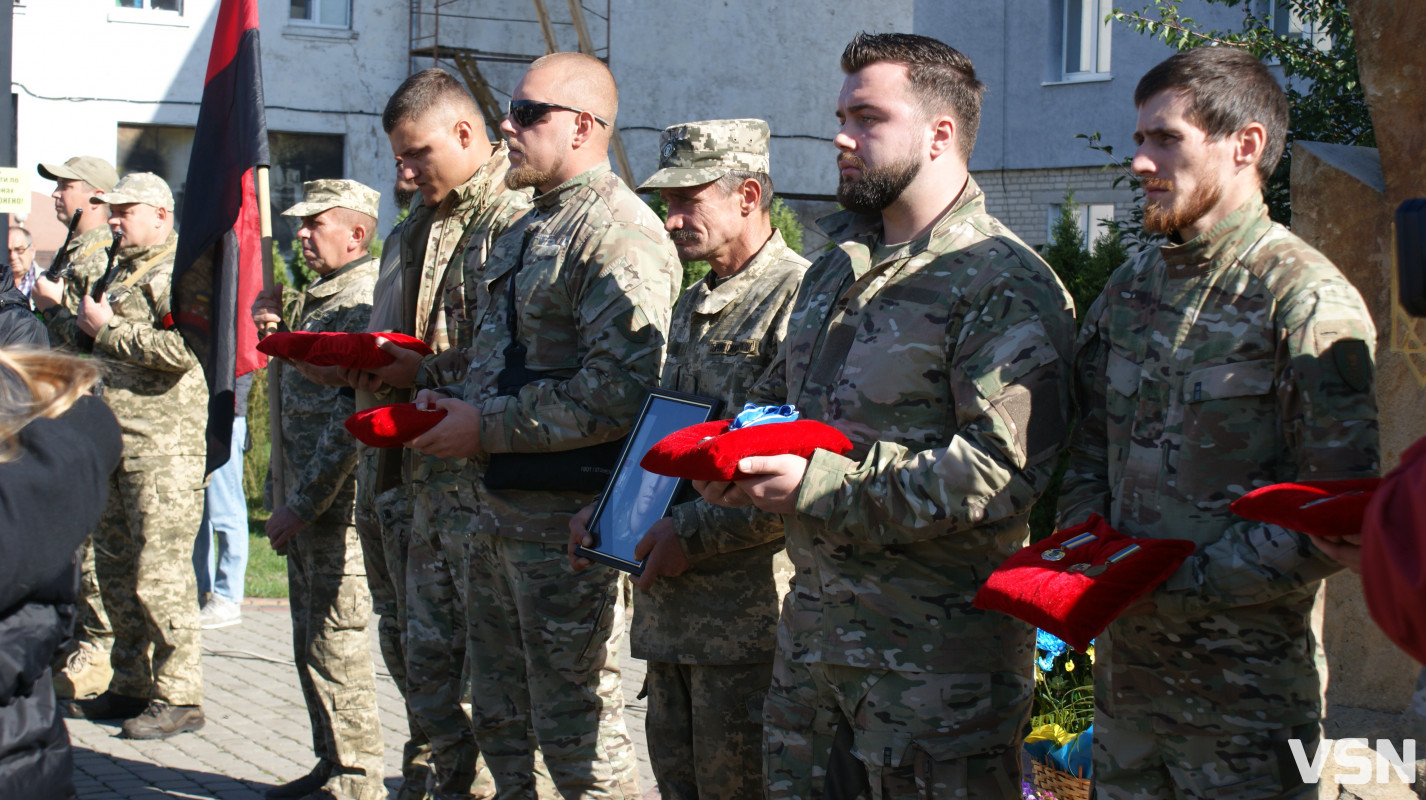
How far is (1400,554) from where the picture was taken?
164 centimetres

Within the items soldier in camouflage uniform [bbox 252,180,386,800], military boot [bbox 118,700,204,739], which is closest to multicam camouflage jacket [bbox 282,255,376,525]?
soldier in camouflage uniform [bbox 252,180,386,800]

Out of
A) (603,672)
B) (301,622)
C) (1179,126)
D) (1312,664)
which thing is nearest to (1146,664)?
(1312,664)

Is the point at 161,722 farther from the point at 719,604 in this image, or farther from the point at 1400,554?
the point at 1400,554

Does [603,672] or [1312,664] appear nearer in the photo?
[1312,664]

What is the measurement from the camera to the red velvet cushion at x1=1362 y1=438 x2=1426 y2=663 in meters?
1.61

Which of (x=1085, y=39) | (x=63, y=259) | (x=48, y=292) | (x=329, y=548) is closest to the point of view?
(x=329, y=548)

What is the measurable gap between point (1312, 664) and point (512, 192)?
3024 mm

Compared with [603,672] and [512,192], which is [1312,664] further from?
[512,192]

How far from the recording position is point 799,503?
8.90 ft

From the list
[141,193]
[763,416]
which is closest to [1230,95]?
[763,416]

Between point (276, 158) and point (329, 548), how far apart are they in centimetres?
1273

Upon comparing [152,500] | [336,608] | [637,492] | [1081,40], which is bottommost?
[336,608]

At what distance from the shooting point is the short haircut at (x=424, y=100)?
4418mm

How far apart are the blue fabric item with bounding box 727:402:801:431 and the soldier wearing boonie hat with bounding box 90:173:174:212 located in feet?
15.2
